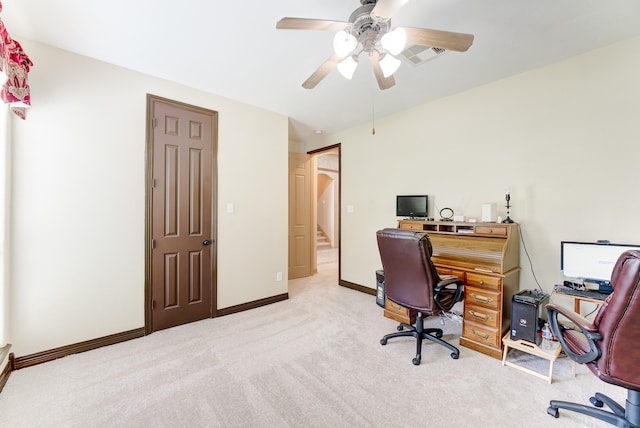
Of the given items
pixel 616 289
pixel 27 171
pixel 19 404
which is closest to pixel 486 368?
pixel 616 289

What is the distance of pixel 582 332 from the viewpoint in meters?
1.40

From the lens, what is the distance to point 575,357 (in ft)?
4.78

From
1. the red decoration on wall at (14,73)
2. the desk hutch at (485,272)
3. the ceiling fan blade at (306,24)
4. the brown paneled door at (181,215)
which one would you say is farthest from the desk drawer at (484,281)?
the red decoration on wall at (14,73)

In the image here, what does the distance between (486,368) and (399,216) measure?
→ 1.95m

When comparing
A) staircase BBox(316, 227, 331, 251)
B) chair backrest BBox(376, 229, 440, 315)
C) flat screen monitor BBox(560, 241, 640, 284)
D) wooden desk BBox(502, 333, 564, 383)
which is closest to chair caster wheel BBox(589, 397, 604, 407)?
wooden desk BBox(502, 333, 564, 383)

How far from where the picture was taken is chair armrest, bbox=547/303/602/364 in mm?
1343

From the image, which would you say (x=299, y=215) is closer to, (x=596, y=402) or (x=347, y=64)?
(x=347, y=64)

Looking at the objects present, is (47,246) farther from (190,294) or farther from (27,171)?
(190,294)

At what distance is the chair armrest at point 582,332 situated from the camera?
1.34 m

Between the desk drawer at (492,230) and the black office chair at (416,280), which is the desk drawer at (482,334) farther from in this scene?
the desk drawer at (492,230)

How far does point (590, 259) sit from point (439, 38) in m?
2.20

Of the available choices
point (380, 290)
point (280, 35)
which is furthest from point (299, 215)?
point (280, 35)

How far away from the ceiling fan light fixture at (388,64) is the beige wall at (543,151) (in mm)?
1752

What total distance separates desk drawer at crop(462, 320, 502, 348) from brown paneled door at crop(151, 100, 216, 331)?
282 centimetres
